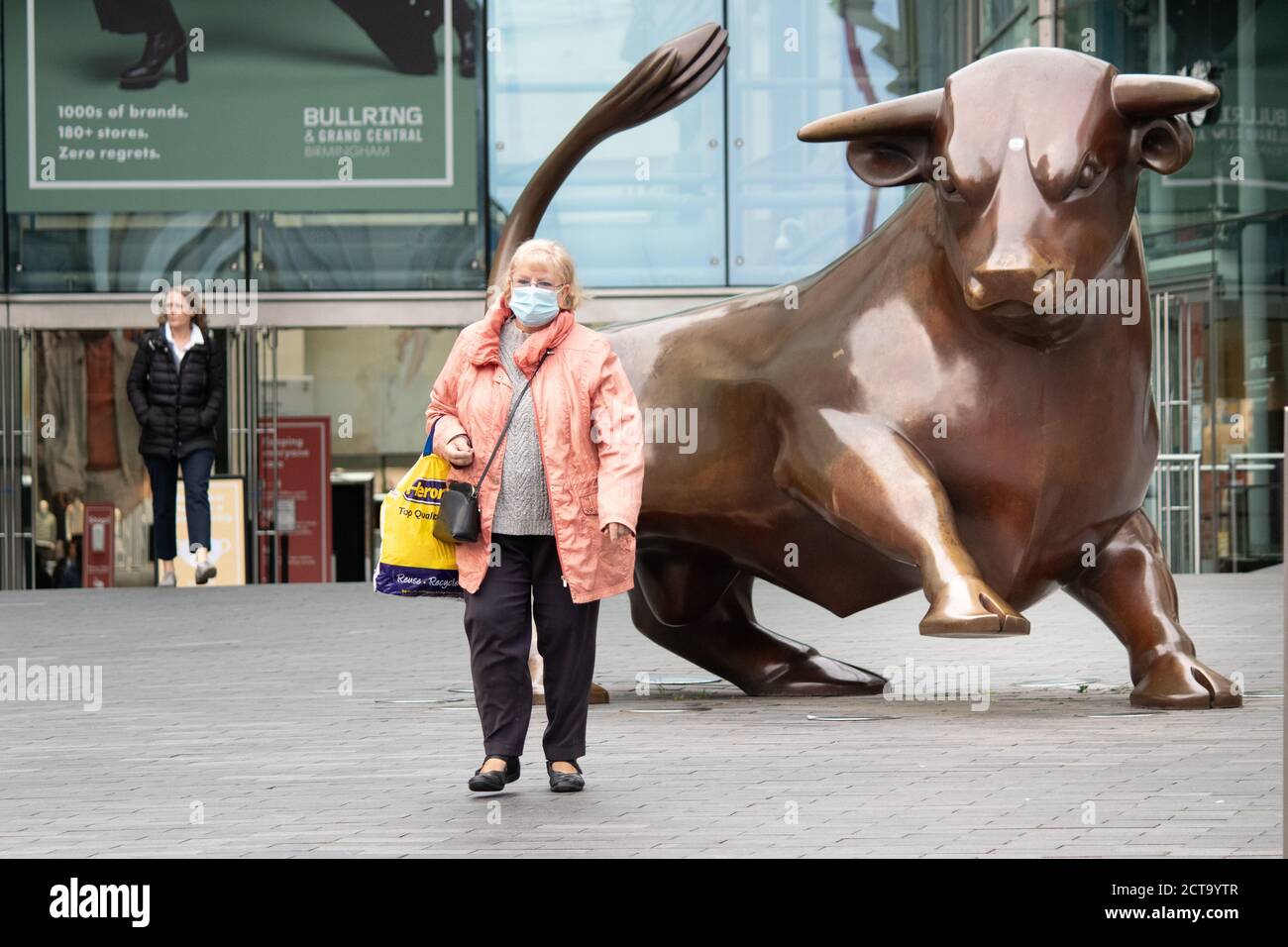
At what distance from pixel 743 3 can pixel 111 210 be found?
20.5 ft

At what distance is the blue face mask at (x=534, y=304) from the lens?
19.5 feet

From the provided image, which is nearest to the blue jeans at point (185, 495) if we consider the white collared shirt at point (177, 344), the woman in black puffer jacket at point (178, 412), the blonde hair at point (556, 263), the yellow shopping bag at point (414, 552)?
the woman in black puffer jacket at point (178, 412)

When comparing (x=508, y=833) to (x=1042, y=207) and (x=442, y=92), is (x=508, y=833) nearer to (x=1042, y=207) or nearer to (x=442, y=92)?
(x=1042, y=207)

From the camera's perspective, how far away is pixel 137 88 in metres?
18.6

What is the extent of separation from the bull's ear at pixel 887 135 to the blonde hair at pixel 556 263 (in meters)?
1.42

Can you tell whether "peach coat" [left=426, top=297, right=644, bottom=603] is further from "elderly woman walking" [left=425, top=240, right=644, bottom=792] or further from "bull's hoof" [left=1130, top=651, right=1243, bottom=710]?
"bull's hoof" [left=1130, top=651, right=1243, bottom=710]

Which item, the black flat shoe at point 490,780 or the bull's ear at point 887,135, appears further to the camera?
the bull's ear at point 887,135

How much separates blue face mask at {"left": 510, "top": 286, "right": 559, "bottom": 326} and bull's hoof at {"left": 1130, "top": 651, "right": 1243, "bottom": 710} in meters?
2.94

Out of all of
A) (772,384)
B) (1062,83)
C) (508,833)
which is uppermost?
(1062,83)

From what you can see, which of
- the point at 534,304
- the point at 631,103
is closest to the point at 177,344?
the point at 631,103

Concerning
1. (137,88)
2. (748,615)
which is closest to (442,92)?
(137,88)

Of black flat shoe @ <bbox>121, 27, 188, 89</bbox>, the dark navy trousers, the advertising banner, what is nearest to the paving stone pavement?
the dark navy trousers

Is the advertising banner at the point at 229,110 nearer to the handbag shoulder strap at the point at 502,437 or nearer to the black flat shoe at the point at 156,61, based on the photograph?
the black flat shoe at the point at 156,61

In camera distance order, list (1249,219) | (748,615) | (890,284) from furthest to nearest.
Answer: (1249,219)
(748,615)
(890,284)
